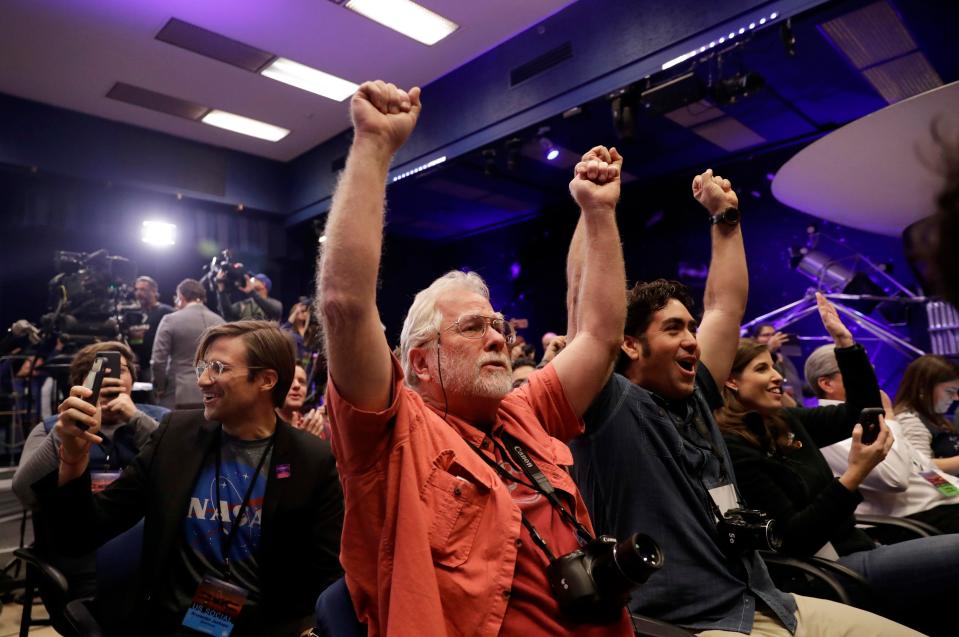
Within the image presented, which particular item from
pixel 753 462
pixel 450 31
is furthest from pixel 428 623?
pixel 450 31

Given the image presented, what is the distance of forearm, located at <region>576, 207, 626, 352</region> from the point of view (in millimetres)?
1596

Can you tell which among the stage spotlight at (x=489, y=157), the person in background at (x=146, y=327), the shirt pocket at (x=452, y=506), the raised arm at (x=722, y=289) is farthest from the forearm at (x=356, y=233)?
the person in background at (x=146, y=327)

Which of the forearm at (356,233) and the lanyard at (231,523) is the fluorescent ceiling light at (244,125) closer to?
the lanyard at (231,523)

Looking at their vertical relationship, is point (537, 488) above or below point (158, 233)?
below

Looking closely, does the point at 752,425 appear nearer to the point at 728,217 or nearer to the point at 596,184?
the point at 728,217

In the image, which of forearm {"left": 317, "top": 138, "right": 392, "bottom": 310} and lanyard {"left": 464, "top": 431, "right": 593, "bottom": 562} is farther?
lanyard {"left": 464, "top": 431, "right": 593, "bottom": 562}

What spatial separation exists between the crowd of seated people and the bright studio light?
5.21 metres

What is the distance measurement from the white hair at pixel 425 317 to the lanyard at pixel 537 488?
0.28 m

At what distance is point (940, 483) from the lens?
2.51 metres

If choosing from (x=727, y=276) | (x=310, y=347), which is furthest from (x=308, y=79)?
(x=727, y=276)

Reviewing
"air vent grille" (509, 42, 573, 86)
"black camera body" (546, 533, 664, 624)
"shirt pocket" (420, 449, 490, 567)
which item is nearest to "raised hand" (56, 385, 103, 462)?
"shirt pocket" (420, 449, 490, 567)

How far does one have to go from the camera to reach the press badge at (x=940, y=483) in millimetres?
2459

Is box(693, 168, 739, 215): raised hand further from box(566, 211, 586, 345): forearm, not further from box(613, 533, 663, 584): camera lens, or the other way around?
box(613, 533, 663, 584): camera lens

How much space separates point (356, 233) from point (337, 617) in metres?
0.72
